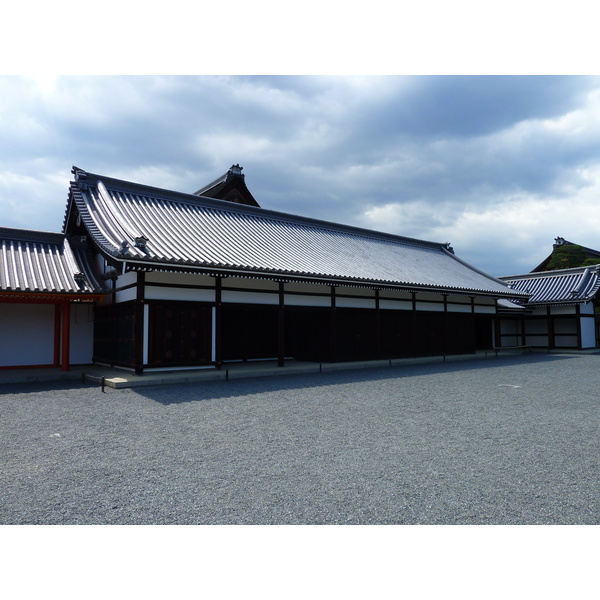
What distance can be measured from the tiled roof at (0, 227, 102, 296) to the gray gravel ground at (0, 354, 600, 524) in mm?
3330

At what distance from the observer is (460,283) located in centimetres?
1906

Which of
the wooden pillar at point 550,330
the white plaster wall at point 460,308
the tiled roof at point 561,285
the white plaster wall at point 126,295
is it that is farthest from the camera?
the wooden pillar at point 550,330

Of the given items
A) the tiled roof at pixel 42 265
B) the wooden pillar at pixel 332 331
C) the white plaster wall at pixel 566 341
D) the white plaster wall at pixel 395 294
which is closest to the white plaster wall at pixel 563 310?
the white plaster wall at pixel 566 341

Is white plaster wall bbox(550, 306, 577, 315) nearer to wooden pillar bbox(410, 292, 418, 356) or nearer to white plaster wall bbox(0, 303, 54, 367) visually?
wooden pillar bbox(410, 292, 418, 356)

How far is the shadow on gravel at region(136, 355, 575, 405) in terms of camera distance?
8.76 meters

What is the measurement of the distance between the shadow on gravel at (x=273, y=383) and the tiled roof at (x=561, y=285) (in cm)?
1101

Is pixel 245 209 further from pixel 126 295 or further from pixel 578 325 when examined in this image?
pixel 578 325

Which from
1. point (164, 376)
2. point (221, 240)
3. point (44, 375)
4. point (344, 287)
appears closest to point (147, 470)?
point (164, 376)

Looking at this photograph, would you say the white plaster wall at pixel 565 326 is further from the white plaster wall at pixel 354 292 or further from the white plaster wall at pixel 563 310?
the white plaster wall at pixel 354 292

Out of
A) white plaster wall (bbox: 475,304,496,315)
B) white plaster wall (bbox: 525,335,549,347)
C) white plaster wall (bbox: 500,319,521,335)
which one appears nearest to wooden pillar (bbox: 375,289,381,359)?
white plaster wall (bbox: 475,304,496,315)

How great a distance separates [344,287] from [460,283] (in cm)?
705

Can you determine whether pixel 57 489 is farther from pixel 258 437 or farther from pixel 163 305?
pixel 163 305

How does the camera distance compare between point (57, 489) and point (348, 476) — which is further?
Result: point (348, 476)

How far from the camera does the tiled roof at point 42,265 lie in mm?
11320
